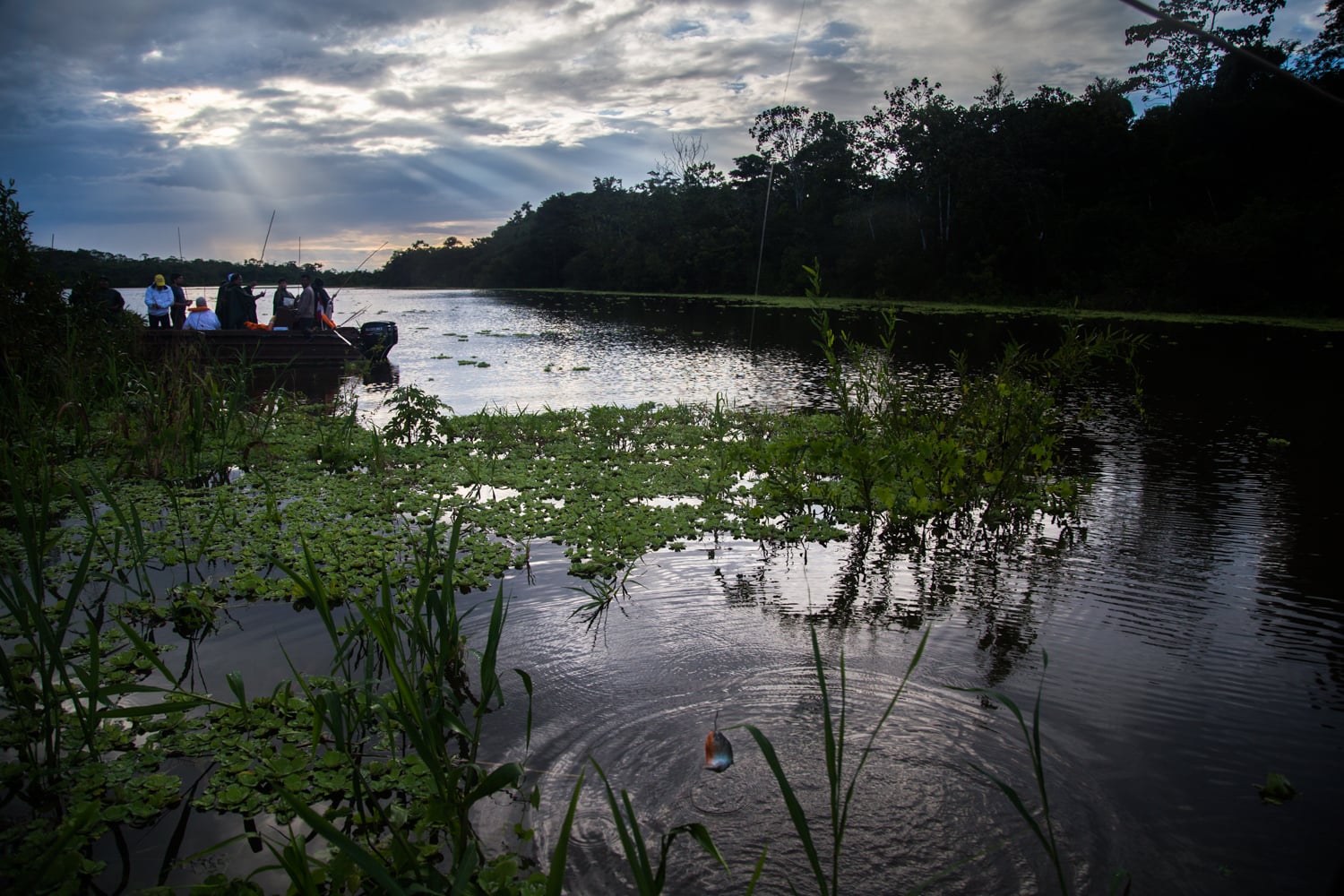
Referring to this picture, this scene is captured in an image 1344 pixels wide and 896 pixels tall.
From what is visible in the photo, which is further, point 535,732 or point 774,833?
point 535,732

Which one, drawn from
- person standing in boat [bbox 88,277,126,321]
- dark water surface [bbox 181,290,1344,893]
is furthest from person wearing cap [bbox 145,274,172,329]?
dark water surface [bbox 181,290,1344,893]

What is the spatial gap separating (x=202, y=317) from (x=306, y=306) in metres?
1.69

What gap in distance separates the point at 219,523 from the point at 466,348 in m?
14.5

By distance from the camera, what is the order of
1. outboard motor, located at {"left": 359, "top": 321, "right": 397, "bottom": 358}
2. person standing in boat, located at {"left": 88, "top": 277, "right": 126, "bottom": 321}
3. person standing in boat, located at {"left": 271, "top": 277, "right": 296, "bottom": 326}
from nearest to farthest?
person standing in boat, located at {"left": 88, "top": 277, "right": 126, "bottom": 321}
person standing in boat, located at {"left": 271, "top": 277, "right": 296, "bottom": 326}
outboard motor, located at {"left": 359, "top": 321, "right": 397, "bottom": 358}

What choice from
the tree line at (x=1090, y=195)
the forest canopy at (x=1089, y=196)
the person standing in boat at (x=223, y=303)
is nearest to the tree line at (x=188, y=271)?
the person standing in boat at (x=223, y=303)

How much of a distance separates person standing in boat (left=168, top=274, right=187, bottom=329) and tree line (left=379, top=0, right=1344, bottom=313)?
62.3ft

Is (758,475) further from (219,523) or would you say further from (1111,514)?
(219,523)

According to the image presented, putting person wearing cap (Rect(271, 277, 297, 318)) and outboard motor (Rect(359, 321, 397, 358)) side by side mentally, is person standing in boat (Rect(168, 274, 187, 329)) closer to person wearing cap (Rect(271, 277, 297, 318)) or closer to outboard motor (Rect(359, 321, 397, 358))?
person wearing cap (Rect(271, 277, 297, 318))

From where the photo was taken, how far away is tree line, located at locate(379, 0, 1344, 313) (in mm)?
30266

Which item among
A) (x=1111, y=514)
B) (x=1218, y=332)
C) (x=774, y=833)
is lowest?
(x=774, y=833)

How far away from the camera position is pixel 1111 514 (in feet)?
19.5

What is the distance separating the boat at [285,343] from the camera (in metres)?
11.9

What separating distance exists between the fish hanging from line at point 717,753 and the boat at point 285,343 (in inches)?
392

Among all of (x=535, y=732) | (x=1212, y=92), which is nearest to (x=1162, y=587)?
(x=535, y=732)
